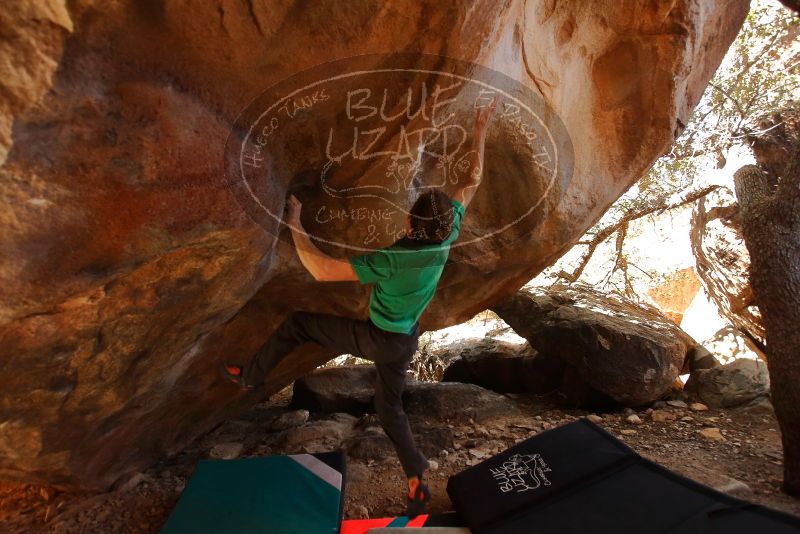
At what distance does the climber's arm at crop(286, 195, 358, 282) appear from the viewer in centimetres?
234

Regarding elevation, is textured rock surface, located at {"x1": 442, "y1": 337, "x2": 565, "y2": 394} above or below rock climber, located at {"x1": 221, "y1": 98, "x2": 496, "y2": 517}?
below

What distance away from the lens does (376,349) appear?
2566 millimetres

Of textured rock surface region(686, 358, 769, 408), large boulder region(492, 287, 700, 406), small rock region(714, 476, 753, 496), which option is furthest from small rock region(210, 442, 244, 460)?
textured rock surface region(686, 358, 769, 408)

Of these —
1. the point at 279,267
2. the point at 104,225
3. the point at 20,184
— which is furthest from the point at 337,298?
the point at 20,184

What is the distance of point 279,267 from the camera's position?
2.90 meters

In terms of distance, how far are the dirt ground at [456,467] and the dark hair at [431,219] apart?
79.2 inches

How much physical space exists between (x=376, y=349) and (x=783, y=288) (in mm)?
3406

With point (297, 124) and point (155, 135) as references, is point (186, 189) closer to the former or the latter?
point (155, 135)

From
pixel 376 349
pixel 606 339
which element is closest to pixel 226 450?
pixel 376 349

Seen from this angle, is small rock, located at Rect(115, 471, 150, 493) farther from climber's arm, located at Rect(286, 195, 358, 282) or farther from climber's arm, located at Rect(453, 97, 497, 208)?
climber's arm, located at Rect(453, 97, 497, 208)

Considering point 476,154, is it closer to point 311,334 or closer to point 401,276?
point 401,276

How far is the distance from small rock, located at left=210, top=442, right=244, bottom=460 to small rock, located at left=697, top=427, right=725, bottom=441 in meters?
4.18

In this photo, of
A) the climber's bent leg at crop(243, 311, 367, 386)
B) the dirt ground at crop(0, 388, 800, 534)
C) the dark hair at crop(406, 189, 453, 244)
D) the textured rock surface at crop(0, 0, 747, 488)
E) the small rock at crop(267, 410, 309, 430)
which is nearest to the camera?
the textured rock surface at crop(0, 0, 747, 488)

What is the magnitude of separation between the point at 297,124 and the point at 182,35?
0.60 metres
